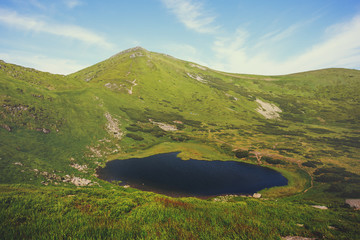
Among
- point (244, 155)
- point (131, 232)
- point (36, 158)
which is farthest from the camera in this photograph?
point (244, 155)

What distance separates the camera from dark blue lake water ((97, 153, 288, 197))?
39938mm

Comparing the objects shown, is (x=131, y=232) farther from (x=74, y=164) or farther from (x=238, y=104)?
(x=238, y=104)

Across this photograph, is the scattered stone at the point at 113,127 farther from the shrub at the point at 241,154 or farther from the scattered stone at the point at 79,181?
the shrub at the point at 241,154

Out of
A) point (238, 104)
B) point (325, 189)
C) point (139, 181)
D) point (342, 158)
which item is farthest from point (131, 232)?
point (238, 104)

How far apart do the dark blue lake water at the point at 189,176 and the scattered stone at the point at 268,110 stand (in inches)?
5345

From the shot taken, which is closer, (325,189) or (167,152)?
(325,189)

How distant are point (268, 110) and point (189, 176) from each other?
176 metres

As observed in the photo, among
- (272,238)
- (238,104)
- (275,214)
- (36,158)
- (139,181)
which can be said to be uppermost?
(238,104)

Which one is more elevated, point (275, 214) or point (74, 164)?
point (275, 214)

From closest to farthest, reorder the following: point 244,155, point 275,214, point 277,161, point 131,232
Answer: point 131,232, point 275,214, point 277,161, point 244,155

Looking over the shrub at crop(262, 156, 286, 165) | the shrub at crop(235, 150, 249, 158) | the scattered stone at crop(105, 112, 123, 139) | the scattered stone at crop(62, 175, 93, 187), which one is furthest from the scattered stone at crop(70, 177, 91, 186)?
the shrub at crop(262, 156, 286, 165)

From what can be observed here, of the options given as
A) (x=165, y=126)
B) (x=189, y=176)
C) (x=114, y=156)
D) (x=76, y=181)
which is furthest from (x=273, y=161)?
(x=76, y=181)

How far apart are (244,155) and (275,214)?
5741 centimetres

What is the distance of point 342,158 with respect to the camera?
69.7 m
